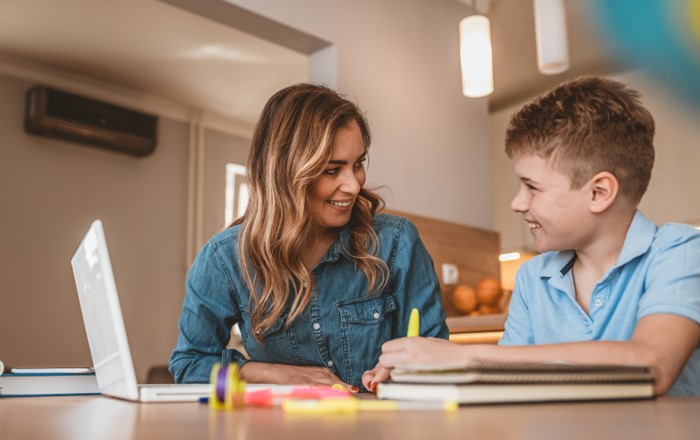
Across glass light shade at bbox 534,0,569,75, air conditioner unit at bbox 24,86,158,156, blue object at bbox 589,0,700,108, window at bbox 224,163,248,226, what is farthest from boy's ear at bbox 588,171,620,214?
window at bbox 224,163,248,226

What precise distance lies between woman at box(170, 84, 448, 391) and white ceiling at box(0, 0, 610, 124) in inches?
87.0

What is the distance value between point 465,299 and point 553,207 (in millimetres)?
1842

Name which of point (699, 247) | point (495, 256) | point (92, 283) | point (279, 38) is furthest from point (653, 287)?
point (495, 256)

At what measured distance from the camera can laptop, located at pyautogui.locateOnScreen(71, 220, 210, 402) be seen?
Result: 2.55 feet

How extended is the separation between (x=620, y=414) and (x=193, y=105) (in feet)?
15.6

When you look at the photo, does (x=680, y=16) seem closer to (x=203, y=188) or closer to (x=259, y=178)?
(x=259, y=178)

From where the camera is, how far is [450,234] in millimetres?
3102

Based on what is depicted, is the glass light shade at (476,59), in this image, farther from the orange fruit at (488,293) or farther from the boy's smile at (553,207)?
the boy's smile at (553,207)

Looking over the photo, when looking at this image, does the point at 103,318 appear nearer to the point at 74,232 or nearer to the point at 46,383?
the point at 46,383

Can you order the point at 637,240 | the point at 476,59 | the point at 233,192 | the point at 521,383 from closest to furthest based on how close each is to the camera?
1. the point at 521,383
2. the point at 637,240
3. the point at 476,59
4. the point at 233,192

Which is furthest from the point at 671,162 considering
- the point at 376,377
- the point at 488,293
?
the point at 376,377

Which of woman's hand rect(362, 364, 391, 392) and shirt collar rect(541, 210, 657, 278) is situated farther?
shirt collar rect(541, 210, 657, 278)

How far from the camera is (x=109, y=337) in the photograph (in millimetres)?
826

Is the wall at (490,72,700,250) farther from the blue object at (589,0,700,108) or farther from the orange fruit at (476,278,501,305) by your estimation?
the blue object at (589,0,700,108)
